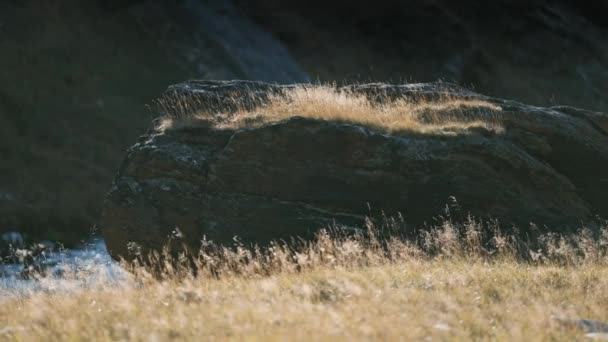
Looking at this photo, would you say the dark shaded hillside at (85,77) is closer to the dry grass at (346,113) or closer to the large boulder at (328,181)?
the dry grass at (346,113)

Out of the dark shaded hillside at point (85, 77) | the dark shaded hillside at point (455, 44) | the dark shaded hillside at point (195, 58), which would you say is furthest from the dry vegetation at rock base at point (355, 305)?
the dark shaded hillside at point (455, 44)

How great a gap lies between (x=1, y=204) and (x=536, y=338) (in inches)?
978

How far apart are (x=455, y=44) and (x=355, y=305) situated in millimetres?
48588

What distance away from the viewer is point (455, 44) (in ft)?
181

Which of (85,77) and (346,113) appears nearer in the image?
(346,113)

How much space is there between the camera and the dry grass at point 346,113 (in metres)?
15.6

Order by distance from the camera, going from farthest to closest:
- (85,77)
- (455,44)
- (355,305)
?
(455,44), (85,77), (355,305)

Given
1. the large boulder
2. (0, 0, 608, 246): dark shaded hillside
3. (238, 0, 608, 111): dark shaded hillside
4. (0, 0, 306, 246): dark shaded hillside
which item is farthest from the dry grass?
(238, 0, 608, 111): dark shaded hillside

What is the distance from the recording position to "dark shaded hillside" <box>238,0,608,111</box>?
51844mm

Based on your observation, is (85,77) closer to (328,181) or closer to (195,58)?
(195,58)

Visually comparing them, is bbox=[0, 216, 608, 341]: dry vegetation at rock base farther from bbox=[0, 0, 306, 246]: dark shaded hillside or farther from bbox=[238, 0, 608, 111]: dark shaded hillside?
bbox=[238, 0, 608, 111]: dark shaded hillside

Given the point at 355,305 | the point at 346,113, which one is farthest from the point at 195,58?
the point at 355,305

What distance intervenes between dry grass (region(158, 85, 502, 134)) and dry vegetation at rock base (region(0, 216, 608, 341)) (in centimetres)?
378

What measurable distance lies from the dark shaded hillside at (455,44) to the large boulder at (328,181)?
108 ft
